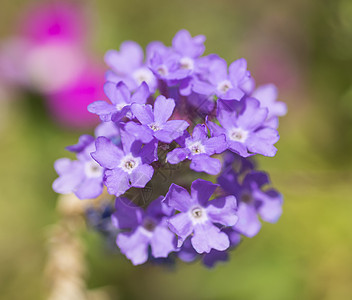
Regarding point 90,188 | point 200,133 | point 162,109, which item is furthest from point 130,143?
point 90,188

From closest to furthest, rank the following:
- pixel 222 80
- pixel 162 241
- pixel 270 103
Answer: pixel 162 241
pixel 222 80
pixel 270 103

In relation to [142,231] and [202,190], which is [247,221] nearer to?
[202,190]

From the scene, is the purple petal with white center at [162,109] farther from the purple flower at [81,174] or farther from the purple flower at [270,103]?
the purple flower at [270,103]

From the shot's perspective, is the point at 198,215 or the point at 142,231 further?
the point at 142,231

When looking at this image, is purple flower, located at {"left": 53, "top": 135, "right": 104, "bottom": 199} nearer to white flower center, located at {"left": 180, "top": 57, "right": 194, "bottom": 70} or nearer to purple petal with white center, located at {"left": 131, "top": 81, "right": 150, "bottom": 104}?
purple petal with white center, located at {"left": 131, "top": 81, "right": 150, "bottom": 104}

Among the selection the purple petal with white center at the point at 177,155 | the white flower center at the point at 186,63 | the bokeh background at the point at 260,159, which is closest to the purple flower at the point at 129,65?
the white flower center at the point at 186,63

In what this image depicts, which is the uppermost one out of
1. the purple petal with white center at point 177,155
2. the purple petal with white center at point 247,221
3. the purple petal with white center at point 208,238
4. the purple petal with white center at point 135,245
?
the purple petal with white center at point 177,155

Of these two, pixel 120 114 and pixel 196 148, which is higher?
pixel 120 114
